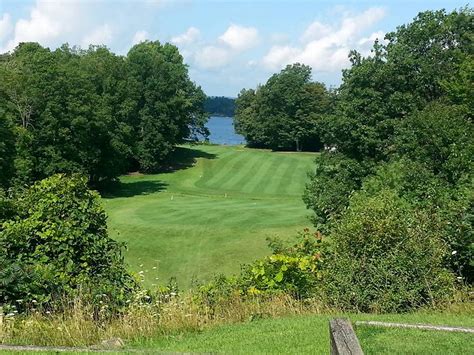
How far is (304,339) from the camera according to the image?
6371 millimetres

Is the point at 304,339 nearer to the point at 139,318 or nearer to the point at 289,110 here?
the point at 139,318

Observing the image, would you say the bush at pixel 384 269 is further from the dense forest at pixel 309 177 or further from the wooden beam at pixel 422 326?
the wooden beam at pixel 422 326

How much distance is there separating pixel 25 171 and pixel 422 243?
32.8 meters

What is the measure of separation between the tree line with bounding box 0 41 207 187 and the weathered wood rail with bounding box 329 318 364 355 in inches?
1270

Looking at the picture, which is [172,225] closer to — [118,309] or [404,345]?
[118,309]

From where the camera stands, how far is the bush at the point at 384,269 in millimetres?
8320

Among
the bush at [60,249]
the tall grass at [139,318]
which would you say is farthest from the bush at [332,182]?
the bush at [60,249]

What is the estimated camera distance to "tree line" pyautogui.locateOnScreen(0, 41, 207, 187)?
42531 millimetres

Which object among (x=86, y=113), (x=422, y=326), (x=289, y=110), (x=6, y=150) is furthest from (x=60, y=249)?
(x=289, y=110)

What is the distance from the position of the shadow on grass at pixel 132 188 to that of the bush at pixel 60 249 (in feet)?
127

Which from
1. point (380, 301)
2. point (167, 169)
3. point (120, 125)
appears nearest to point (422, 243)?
point (380, 301)

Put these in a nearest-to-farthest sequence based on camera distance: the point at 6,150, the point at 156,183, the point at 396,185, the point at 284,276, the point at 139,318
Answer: the point at 139,318
the point at 284,276
the point at 396,185
the point at 6,150
the point at 156,183

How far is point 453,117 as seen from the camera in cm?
2208

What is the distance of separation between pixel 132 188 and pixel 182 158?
1583 cm
